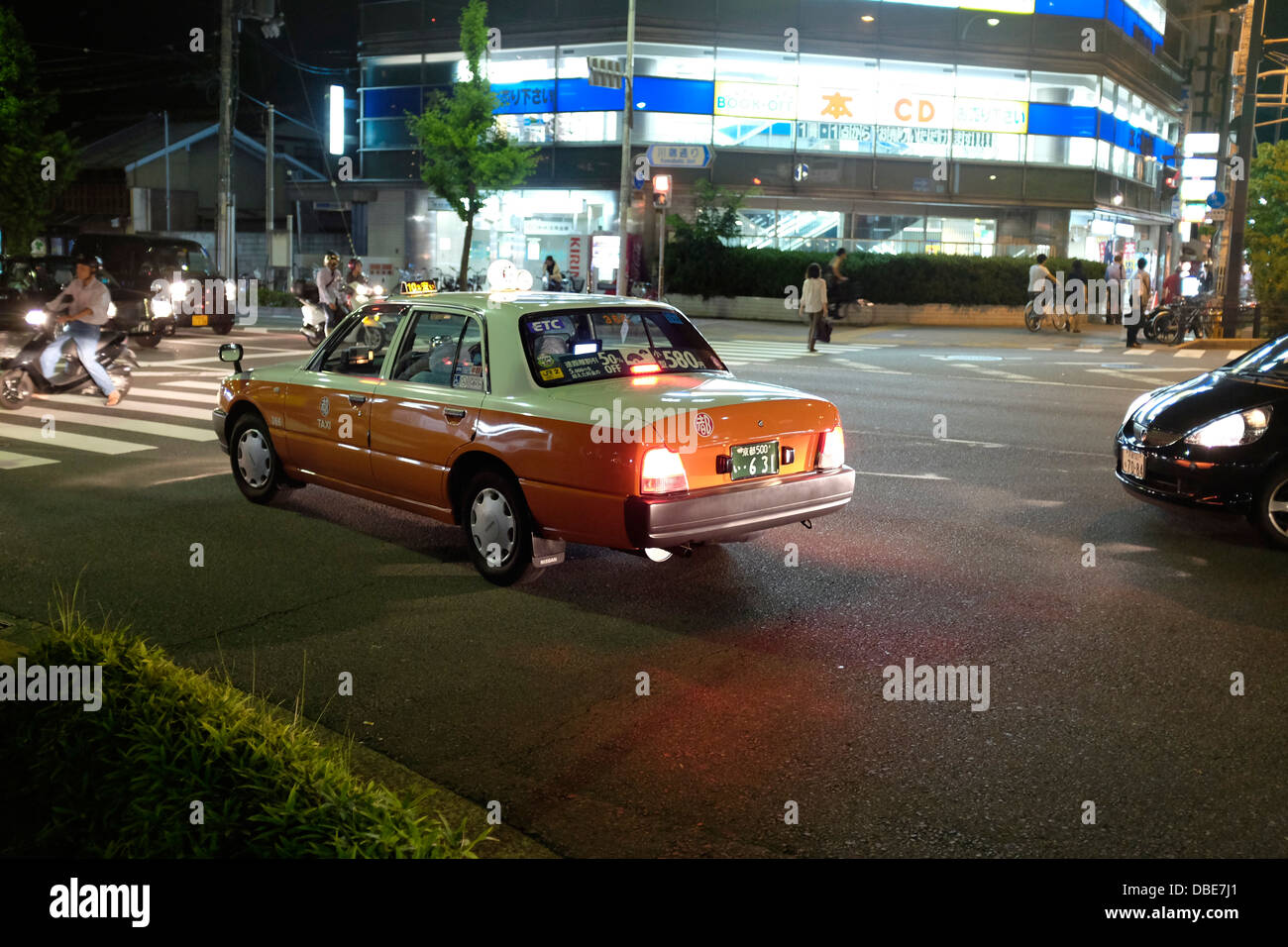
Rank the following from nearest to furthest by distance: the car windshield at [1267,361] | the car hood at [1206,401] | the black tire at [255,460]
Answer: the car hood at [1206,401] → the car windshield at [1267,361] → the black tire at [255,460]

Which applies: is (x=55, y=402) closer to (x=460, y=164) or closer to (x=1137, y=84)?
(x=460, y=164)

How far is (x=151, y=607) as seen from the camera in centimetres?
656

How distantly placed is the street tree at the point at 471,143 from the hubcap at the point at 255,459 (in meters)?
28.0

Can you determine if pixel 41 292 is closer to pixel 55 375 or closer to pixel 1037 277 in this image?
pixel 55 375

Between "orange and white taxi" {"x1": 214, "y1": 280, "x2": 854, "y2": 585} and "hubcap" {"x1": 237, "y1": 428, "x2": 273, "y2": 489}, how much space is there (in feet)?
1.52

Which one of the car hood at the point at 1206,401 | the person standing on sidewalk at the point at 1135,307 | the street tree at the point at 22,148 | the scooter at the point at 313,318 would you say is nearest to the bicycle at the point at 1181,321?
the person standing on sidewalk at the point at 1135,307

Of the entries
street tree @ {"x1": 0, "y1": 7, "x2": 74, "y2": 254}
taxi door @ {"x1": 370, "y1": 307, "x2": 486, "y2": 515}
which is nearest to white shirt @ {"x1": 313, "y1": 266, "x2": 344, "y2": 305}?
taxi door @ {"x1": 370, "y1": 307, "x2": 486, "y2": 515}

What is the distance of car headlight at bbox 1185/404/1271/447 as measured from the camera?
808 centimetres

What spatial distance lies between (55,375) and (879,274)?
23.5 metres

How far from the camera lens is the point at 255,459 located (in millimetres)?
9125

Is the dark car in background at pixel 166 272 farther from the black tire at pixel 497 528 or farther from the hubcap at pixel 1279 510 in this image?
the hubcap at pixel 1279 510

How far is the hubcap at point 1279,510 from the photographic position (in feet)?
26.2
